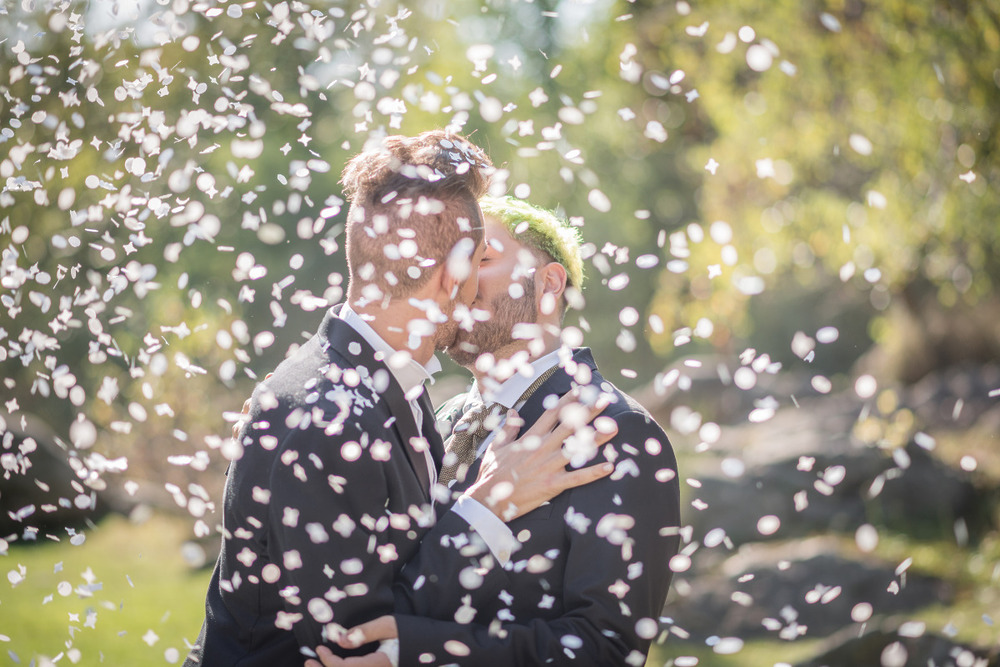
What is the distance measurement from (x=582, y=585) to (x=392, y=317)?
110 centimetres

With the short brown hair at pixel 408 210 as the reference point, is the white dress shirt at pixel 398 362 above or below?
below

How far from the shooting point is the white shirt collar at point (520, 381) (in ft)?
11.4

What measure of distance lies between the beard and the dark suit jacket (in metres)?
0.62

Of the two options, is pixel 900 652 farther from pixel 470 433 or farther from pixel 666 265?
pixel 470 433

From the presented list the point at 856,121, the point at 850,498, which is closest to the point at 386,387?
the point at 856,121

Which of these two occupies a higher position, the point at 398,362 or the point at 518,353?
the point at 398,362

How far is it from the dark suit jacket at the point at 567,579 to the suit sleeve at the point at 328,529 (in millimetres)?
172

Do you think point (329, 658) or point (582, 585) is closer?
point (329, 658)

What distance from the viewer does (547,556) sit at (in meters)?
3.04

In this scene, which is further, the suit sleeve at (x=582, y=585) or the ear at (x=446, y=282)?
the ear at (x=446, y=282)

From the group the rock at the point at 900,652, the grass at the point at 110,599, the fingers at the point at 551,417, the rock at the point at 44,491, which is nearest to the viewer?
the fingers at the point at 551,417

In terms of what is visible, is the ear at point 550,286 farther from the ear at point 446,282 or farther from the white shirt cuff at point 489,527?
the white shirt cuff at point 489,527

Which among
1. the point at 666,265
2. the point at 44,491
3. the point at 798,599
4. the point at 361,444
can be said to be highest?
the point at 361,444

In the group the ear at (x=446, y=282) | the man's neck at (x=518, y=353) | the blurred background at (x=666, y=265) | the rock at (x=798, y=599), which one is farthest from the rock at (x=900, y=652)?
the ear at (x=446, y=282)
